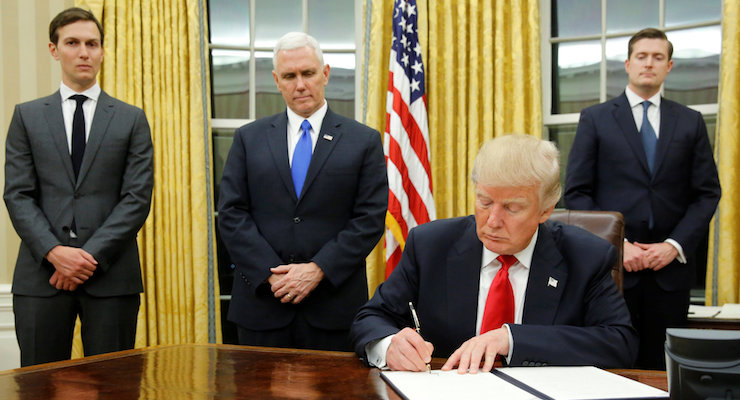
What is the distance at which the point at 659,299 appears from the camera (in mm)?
3168

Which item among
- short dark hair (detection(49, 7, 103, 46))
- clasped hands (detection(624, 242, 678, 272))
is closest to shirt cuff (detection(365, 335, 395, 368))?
clasped hands (detection(624, 242, 678, 272))

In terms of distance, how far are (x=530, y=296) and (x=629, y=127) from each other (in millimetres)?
1734

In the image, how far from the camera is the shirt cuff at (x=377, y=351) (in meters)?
1.70

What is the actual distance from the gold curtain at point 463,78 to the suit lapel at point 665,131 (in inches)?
42.8

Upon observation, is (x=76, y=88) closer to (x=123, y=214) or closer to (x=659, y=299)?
(x=123, y=214)

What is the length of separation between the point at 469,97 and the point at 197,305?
2.13m

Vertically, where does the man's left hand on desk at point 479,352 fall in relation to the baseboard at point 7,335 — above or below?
above

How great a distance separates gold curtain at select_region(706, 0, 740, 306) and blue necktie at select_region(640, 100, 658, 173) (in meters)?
0.77

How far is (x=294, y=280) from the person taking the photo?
273 centimetres

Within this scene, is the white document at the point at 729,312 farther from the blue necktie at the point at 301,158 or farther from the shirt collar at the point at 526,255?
the blue necktie at the point at 301,158

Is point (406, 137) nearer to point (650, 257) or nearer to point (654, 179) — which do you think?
point (654, 179)

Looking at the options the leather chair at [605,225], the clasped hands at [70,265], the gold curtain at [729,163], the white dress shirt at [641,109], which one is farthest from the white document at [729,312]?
the clasped hands at [70,265]

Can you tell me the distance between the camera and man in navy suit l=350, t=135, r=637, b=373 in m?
1.75

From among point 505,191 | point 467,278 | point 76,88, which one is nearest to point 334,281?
point 467,278
